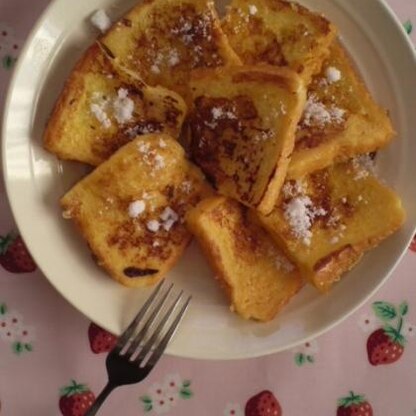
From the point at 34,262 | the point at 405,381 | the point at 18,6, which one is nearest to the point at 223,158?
the point at 34,262

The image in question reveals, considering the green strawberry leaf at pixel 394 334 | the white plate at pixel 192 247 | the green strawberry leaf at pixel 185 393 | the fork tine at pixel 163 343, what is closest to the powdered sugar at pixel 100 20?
the white plate at pixel 192 247

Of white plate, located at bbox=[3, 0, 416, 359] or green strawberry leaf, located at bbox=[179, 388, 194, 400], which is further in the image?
green strawberry leaf, located at bbox=[179, 388, 194, 400]

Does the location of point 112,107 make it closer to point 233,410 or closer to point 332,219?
point 332,219

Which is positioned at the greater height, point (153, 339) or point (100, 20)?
point (100, 20)

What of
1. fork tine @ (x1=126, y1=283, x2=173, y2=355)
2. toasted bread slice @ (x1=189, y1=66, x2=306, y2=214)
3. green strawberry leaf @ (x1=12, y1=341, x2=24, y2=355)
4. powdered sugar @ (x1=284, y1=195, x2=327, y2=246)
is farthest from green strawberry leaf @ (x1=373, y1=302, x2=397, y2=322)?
green strawberry leaf @ (x1=12, y1=341, x2=24, y2=355)

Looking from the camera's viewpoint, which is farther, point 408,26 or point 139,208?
point 408,26

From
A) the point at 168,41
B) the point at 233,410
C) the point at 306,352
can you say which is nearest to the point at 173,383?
the point at 233,410

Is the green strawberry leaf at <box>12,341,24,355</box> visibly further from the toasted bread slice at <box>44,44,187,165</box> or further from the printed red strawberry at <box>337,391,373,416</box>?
the printed red strawberry at <box>337,391,373,416</box>
